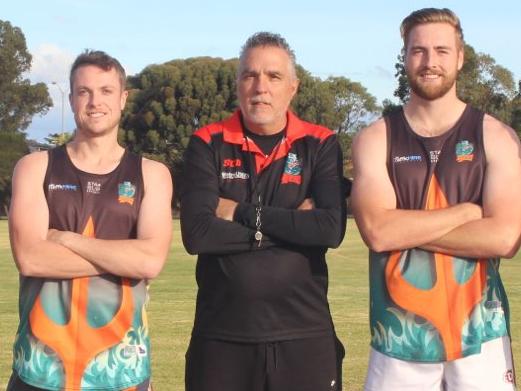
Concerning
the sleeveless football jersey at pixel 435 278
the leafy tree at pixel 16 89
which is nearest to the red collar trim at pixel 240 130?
the sleeveless football jersey at pixel 435 278

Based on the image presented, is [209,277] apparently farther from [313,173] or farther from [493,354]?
[493,354]

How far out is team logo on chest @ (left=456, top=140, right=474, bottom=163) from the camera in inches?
230

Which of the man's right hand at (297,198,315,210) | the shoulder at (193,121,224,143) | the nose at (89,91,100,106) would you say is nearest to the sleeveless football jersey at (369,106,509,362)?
the man's right hand at (297,198,315,210)

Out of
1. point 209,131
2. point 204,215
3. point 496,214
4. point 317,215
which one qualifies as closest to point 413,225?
point 496,214

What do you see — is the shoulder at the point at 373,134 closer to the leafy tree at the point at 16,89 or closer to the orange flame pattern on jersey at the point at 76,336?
the orange flame pattern on jersey at the point at 76,336

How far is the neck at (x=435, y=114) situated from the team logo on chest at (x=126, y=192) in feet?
5.30

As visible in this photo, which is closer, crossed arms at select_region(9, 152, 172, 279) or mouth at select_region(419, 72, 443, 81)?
crossed arms at select_region(9, 152, 172, 279)

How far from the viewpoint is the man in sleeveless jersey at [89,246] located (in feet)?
18.6

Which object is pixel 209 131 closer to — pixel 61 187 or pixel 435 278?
pixel 61 187

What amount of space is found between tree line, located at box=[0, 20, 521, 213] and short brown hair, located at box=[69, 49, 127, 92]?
173 feet

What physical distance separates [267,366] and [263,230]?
77 centimetres

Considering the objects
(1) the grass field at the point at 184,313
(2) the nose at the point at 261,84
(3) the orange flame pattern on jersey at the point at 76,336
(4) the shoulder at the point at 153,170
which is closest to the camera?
(3) the orange flame pattern on jersey at the point at 76,336

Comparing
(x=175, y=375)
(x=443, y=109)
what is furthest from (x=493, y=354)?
(x=175, y=375)

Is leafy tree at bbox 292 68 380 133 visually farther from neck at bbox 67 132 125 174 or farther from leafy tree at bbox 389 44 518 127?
neck at bbox 67 132 125 174
